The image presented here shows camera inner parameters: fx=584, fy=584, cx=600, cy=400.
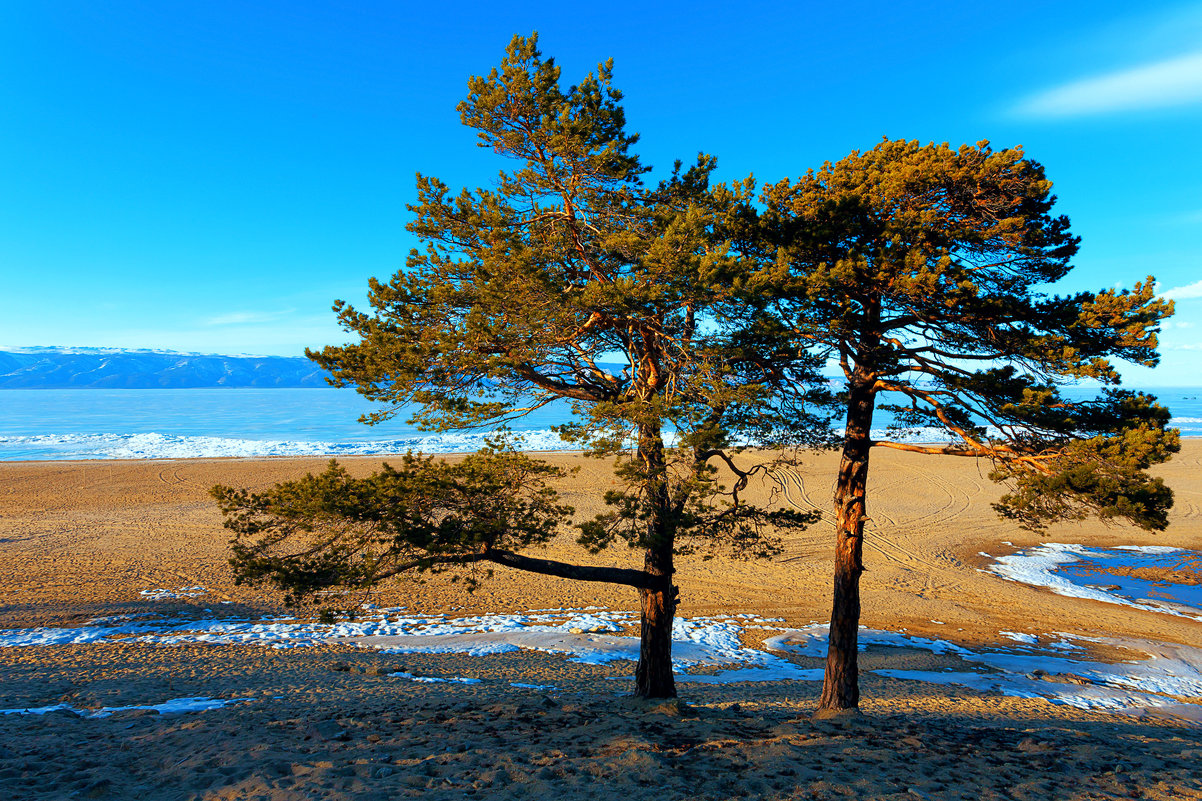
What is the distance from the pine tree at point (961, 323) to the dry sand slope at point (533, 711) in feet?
6.18

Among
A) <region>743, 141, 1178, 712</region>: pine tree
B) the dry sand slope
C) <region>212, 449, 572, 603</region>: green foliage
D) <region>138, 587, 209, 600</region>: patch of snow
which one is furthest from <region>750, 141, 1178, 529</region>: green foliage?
<region>138, 587, 209, 600</region>: patch of snow

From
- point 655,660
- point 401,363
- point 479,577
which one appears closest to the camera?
point 401,363

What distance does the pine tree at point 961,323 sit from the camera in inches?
249

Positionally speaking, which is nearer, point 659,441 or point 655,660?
point 659,441

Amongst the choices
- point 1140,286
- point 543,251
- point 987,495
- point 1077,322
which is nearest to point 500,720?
point 543,251

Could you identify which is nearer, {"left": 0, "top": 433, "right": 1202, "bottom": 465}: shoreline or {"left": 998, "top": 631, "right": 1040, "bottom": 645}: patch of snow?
{"left": 998, "top": 631, "right": 1040, "bottom": 645}: patch of snow

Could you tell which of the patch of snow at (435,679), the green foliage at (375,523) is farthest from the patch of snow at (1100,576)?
the green foliage at (375,523)

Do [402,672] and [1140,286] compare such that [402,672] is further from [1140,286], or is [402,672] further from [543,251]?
[1140,286]

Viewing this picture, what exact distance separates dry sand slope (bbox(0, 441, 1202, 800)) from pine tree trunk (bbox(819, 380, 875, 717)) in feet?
1.85

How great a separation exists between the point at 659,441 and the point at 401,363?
3.25 meters

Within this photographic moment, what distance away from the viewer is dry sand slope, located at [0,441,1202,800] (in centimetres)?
513

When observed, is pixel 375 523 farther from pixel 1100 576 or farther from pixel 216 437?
pixel 216 437

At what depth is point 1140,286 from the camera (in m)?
6.36

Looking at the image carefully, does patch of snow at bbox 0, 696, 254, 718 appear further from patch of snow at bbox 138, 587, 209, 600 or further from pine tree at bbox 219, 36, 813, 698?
patch of snow at bbox 138, 587, 209, 600
